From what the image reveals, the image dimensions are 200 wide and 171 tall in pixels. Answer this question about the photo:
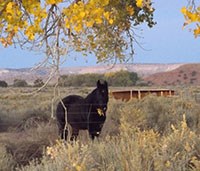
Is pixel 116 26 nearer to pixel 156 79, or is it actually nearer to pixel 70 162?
pixel 70 162

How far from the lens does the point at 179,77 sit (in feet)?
240

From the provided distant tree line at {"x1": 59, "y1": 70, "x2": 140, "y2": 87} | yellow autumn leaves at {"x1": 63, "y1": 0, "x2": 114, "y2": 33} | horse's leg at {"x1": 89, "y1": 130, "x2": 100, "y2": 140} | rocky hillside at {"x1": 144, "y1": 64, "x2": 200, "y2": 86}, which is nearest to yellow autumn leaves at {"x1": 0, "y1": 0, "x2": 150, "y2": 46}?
yellow autumn leaves at {"x1": 63, "y1": 0, "x2": 114, "y2": 33}

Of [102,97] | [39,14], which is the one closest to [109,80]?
[102,97]

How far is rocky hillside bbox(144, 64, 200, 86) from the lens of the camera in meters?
67.4

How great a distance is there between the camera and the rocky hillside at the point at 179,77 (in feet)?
221

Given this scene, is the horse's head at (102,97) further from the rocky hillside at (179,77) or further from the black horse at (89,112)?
the rocky hillside at (179,77)

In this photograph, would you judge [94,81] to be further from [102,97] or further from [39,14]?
[39,14]

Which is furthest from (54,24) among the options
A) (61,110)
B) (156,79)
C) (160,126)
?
(156,79)

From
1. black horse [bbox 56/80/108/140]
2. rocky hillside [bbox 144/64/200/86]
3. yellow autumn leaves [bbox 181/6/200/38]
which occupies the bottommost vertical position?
rocky hillside [bbox 144/64/200/86]

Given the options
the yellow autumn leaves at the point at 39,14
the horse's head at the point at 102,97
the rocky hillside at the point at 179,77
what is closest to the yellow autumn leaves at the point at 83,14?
the yellow autumn leaves at the point at 39,14

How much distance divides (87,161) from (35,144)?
676cm

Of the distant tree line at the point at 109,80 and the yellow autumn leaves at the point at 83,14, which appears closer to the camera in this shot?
the yellow autumn leaves at the point at 83,14

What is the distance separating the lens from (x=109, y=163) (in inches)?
242

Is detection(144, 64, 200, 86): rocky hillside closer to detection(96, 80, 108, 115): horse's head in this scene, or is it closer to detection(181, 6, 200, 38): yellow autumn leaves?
detection(96, 80, 108, 115): horse's head
